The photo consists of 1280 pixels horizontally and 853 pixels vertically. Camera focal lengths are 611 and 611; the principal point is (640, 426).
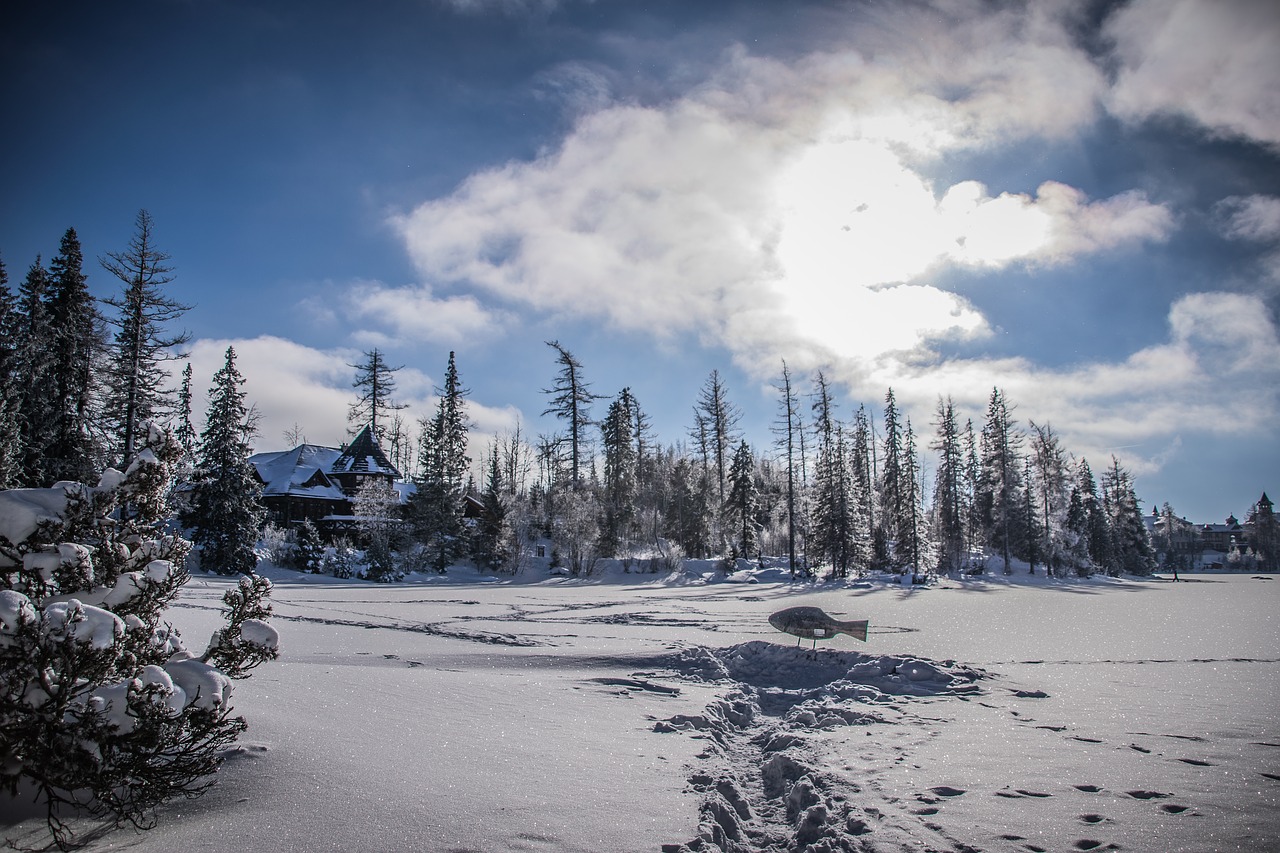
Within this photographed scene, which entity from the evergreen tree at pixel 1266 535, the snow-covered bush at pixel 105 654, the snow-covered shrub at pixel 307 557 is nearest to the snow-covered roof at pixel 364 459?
the snow-covered shrub at pixel 307 557

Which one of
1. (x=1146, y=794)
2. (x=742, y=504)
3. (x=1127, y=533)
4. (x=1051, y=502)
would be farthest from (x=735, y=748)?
(x=1127, y=533)

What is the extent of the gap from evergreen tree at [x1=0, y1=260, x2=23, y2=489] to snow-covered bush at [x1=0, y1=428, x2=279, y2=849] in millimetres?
18633

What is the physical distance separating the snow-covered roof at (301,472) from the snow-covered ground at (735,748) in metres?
33.9

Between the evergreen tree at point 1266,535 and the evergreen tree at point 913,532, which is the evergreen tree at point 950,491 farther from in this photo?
the evergreen tree at point 1266,535

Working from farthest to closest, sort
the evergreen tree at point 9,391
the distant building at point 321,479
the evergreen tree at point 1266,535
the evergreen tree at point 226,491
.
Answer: the evergreen tree at point 1266,535
the distant building at point 321,479
the evergreen tree at point 226,491
the evergreen tree at point 9,391

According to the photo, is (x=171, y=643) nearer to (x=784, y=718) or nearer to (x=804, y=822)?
(x=804, y=822)

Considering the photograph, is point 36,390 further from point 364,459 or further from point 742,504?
point 742,504

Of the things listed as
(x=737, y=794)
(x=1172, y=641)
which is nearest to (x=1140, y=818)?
(x=737, y=794)

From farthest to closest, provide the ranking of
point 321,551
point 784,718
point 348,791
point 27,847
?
1. point 321,551
2. point 784,718
3. point 348,791
4. point 27,847

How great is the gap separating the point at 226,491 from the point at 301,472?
1364cm

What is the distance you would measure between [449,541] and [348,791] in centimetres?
3552

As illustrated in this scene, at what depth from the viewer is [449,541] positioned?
37438 mm

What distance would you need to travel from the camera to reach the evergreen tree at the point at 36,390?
75.2 feet

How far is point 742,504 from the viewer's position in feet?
137
